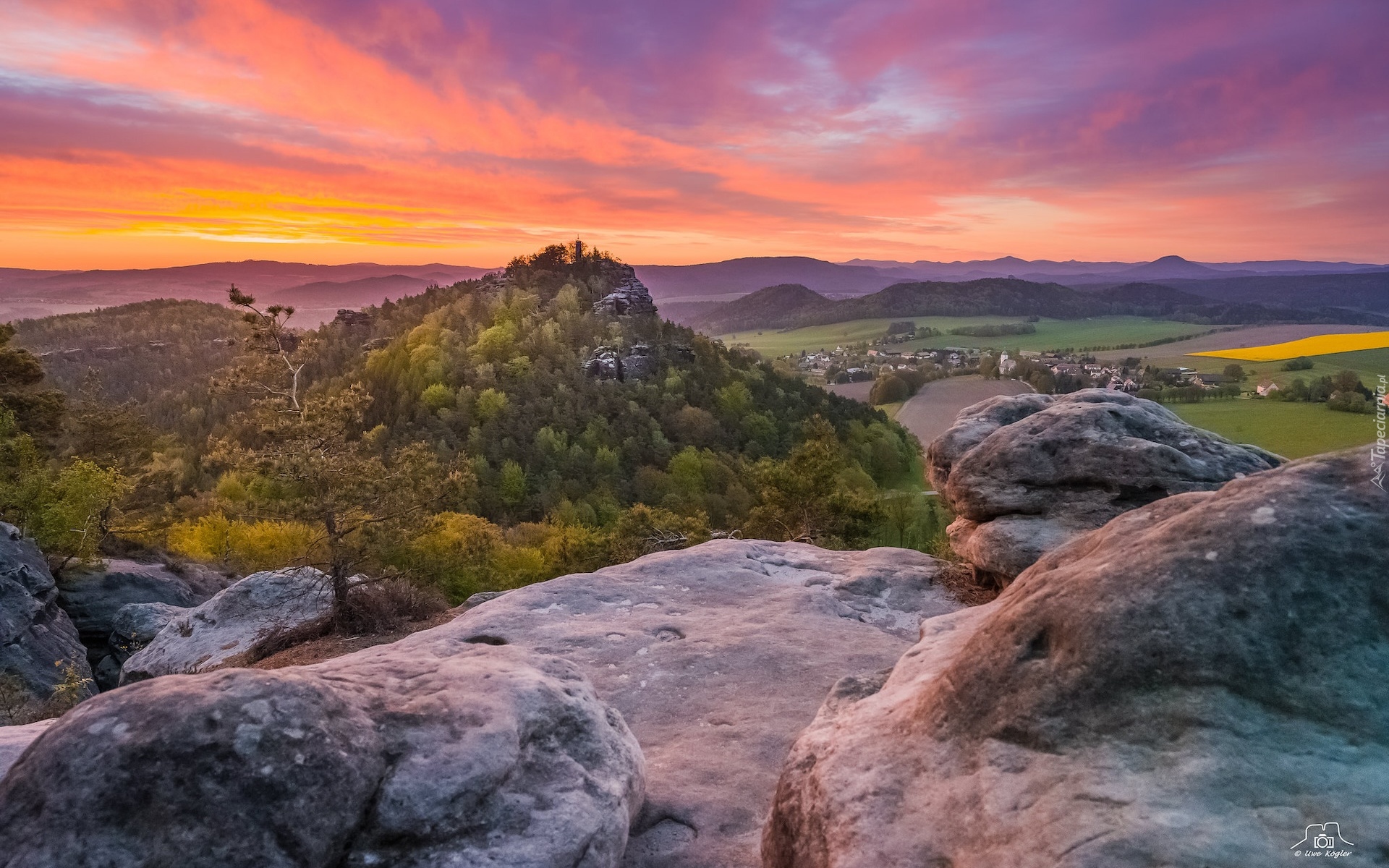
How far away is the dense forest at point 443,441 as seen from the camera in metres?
18.8

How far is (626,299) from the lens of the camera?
504ft

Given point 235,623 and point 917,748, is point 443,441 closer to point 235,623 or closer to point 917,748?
point 235,623

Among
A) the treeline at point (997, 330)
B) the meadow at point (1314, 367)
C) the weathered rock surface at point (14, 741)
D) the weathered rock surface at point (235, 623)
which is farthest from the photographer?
the treeline at point (997, 330)

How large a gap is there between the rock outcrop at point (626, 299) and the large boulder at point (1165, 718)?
478 feet

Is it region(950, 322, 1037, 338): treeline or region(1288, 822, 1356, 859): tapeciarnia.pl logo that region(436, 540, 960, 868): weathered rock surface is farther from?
region(950, 322, 1037, 338): treeline

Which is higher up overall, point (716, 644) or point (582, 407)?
point (716, 644)

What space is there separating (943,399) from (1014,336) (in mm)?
59674

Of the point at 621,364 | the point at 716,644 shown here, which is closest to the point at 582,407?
the point at 621,364

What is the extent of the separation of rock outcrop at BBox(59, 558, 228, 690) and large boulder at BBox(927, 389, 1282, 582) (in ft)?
96.9

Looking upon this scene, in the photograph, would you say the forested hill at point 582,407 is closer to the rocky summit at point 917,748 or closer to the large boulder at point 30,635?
the large boulder at point 30,635

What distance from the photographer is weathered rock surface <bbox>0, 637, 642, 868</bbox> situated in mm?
4574

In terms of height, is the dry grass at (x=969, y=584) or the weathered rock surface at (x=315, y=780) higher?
the weathered rock surface at (x=315, y=780)

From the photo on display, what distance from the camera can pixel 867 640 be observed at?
1242cm

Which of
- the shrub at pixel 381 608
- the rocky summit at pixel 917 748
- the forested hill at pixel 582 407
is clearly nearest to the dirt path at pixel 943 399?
the forested hill at pixel 582 407
